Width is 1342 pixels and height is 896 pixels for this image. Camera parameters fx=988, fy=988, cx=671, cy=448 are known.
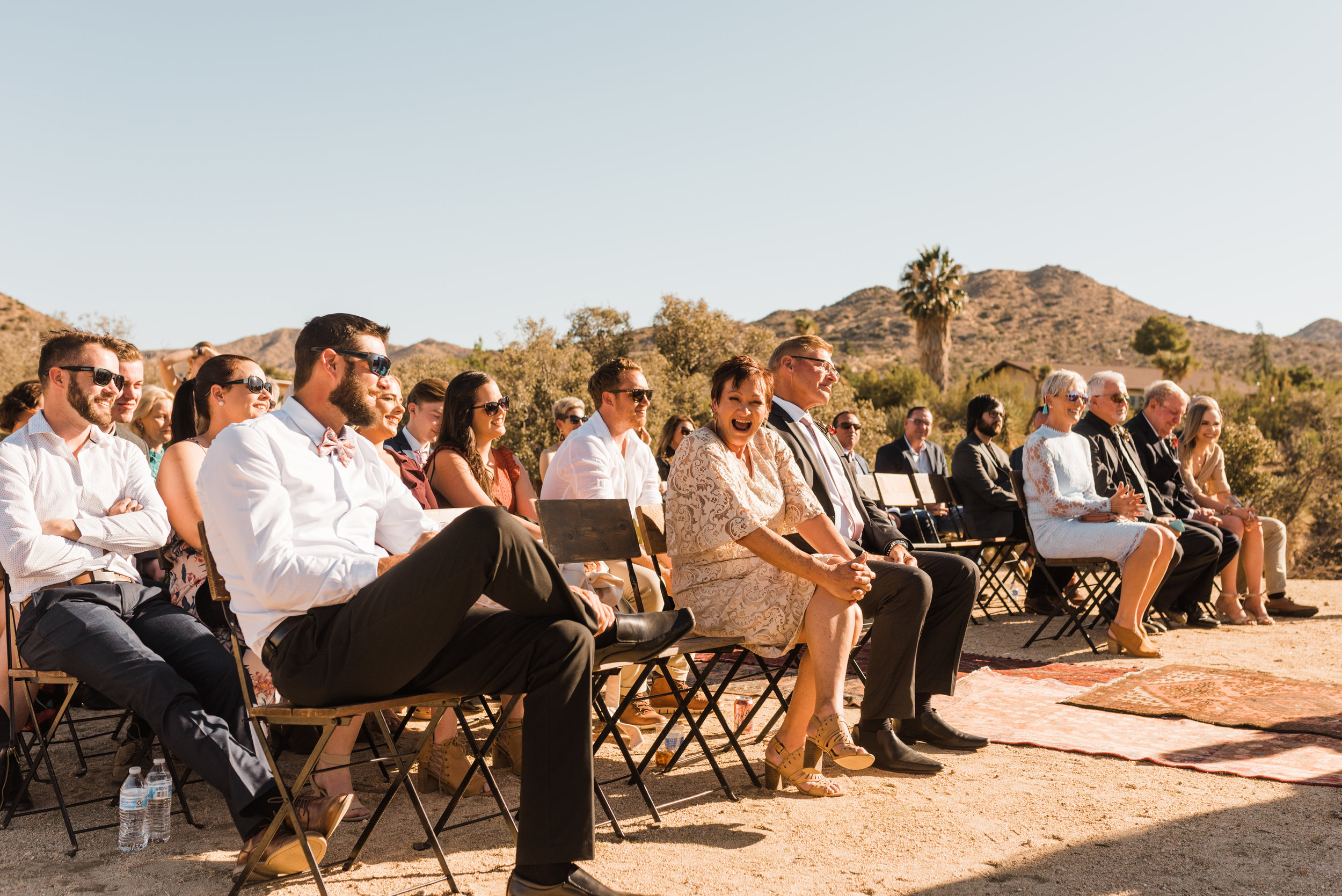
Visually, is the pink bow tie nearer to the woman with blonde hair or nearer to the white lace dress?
the white lace dress

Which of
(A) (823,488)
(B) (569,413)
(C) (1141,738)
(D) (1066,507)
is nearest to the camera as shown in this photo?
(C) (1141,738)

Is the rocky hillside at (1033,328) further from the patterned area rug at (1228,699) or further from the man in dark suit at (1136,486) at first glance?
the patterned area rug at (1228,699)

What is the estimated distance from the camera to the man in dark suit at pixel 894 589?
13.5ft

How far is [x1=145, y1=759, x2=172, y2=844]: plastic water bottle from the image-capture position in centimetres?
338

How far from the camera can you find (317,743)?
2.90m

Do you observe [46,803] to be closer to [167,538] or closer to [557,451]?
[167,538]

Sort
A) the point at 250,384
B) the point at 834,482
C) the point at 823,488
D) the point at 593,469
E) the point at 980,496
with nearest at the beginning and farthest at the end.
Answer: the point at 250,384 < the point at 823,488 < the point at 834,482 < the point at 593,469 < the point at 980,496

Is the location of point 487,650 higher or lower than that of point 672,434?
lower

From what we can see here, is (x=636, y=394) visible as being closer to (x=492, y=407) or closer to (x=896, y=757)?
(x=492, y=407)

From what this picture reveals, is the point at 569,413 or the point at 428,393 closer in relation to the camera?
the point at 428,393

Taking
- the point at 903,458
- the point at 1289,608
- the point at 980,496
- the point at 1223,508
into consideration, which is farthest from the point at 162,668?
the point at 1289,608

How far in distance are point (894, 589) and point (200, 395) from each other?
3145 millimetres

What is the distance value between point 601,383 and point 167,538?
7.73 ft

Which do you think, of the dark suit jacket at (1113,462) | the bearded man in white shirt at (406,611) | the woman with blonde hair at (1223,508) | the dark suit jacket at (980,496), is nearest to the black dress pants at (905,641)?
the bearded man in white shirt at (406,611)
